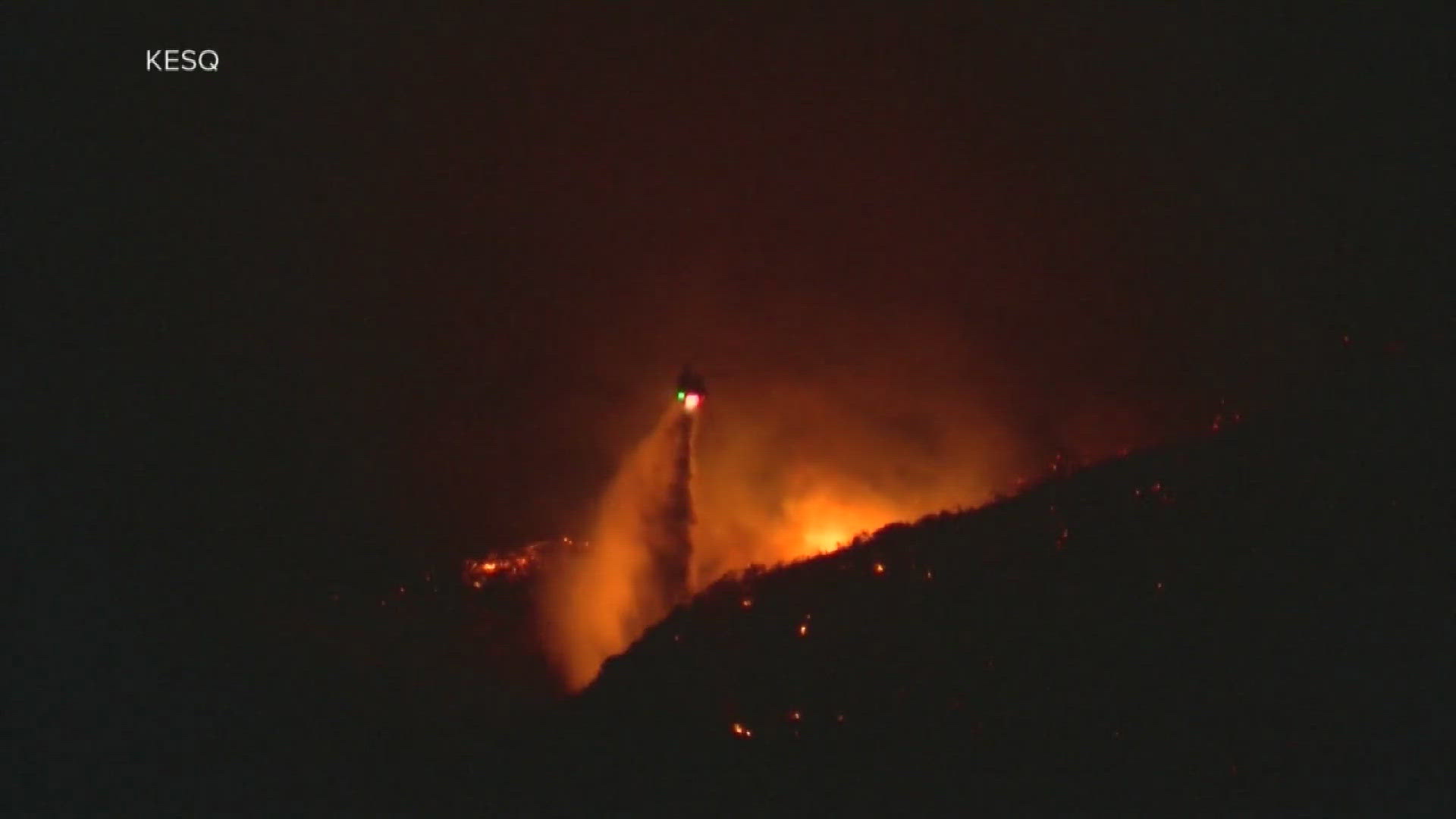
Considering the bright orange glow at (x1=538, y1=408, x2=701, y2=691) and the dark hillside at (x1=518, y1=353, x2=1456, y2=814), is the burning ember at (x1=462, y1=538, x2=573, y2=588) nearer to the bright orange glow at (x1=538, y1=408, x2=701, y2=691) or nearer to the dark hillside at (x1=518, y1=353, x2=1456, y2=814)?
the bright orange glow at (x1=538, y1=408, x2=701, y2=691)

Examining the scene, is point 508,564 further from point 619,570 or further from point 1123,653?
point 1123,653

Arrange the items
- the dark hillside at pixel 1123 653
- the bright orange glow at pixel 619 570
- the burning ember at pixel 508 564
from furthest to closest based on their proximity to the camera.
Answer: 1. the burning ember at pixel 508 564
2. the bright orange glow at pixel 619 570
3. the dark hillside at pixel 1123 653

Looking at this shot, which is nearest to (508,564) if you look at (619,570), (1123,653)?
(619,570)

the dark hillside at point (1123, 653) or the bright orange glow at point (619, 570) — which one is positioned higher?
the bright orange glow at point (619, 570)

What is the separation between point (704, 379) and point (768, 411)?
83 centimetres

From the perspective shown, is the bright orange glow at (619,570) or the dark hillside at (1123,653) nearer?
the dark hillside at (1123,653)

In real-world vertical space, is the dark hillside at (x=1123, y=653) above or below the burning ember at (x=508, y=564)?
below

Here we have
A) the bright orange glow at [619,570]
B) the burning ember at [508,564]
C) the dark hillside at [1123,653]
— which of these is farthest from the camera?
the burning ember at [508,564]

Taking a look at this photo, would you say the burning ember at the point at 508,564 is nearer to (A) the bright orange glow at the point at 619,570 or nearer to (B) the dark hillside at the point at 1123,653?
(A) the bright orange glow at the point at 619,570

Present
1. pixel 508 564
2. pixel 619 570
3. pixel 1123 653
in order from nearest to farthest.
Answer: pixel 1123 653
pixel 508 564
pixel 619 570

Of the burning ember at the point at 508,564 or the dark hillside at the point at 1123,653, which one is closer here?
the dark hillside at the point at 1123,653

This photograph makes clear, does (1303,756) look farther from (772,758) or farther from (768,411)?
(768,411)

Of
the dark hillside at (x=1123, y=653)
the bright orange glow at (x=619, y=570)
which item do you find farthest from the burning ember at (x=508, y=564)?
the dark hillside at (x=1123, y=653)

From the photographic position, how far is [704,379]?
12.2 m
